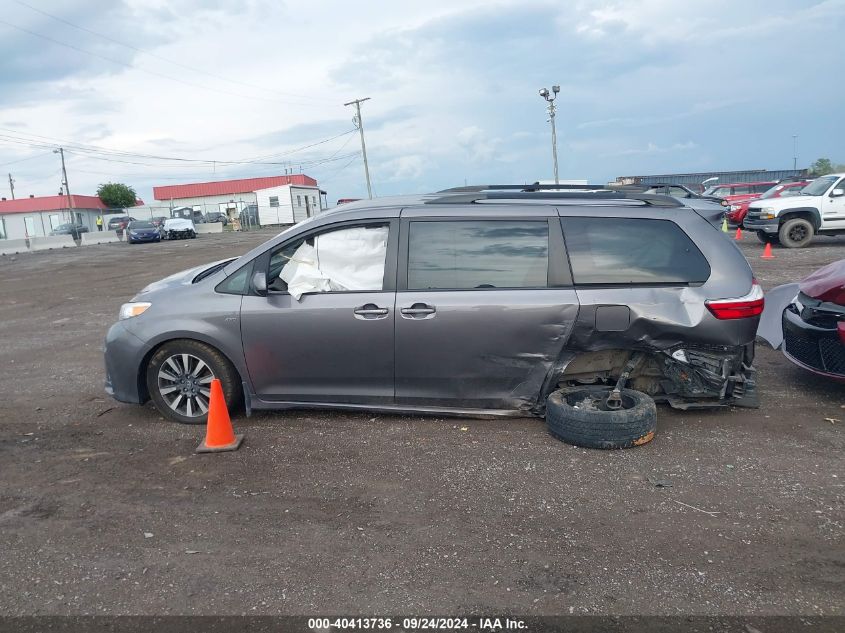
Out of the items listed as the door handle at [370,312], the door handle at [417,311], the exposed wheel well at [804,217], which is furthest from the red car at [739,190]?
the door handle at [370,312]

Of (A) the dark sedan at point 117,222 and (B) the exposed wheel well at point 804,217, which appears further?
(A) the dark sedan at point 117,222

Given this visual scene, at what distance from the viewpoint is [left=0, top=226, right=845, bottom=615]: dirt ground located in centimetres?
315

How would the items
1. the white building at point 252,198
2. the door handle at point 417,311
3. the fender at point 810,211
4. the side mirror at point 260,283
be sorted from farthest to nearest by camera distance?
the white building at point 252,198, the fender at point 810,211, the side mirror at point 260,283, the door handle at point 417,311

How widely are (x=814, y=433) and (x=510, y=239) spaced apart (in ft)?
8.83

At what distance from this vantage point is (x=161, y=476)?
15.0 ft

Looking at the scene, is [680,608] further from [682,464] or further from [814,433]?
[814,433]

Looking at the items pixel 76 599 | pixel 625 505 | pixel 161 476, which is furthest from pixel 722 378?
pixel 76 599

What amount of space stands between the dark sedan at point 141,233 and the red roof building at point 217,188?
1600 inches

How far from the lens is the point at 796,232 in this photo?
17.9 meters

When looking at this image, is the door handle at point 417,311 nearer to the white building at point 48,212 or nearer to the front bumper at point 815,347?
the front bumper at point 815,347

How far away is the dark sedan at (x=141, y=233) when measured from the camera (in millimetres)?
39062

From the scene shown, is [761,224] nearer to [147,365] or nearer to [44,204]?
[147,365]

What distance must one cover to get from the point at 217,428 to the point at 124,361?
1.13 meters

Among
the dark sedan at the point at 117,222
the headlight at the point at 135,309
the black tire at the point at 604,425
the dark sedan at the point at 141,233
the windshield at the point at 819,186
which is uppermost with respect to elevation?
the dark sedan at the point at 117,222
